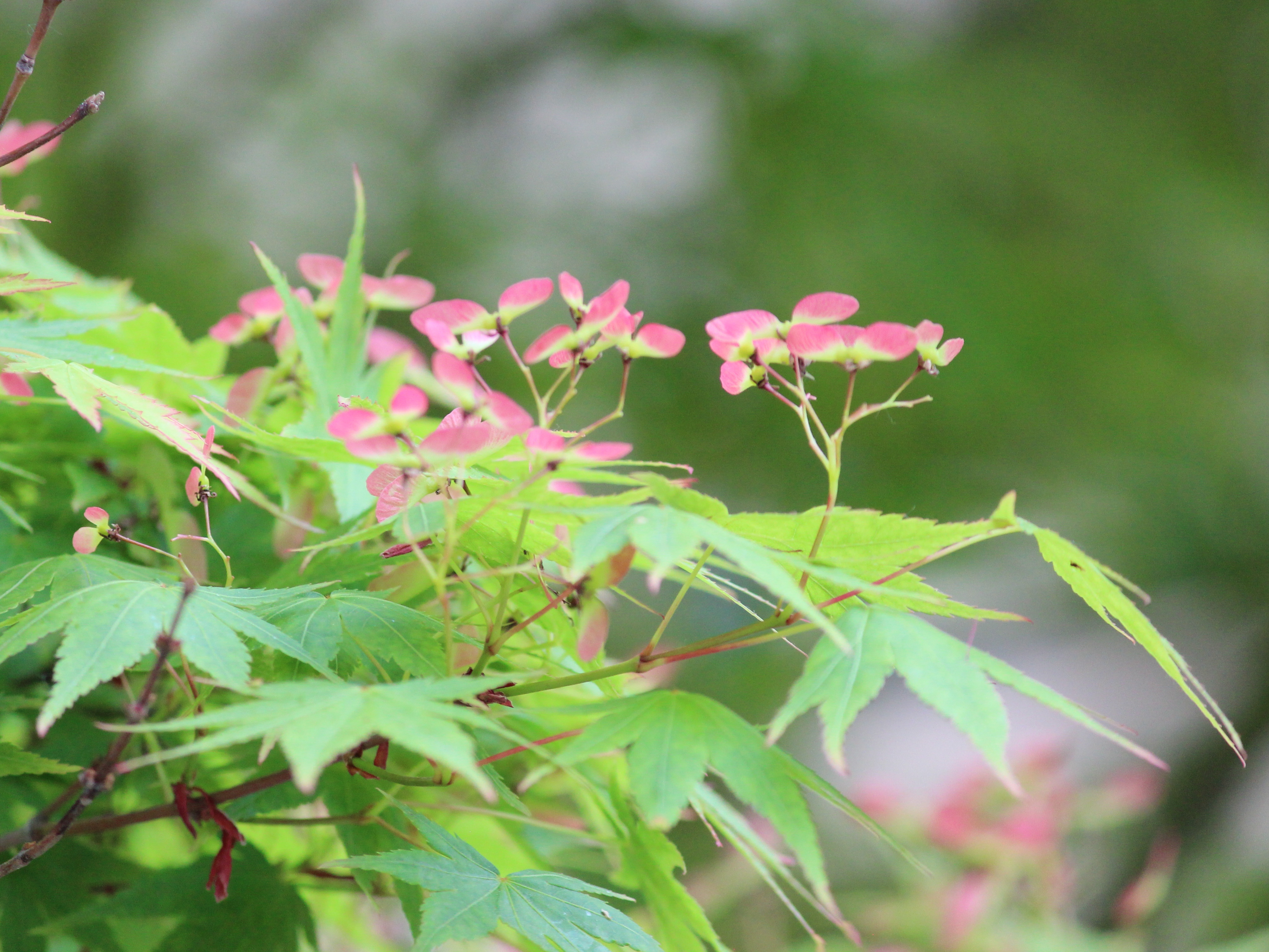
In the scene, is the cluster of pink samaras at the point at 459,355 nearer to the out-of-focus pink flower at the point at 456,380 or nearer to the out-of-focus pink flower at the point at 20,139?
the out-of-focus pink flower at the point at 456,380

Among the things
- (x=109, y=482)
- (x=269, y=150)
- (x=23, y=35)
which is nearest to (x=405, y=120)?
(x=269, y=150)

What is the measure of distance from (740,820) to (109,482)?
0.35 m

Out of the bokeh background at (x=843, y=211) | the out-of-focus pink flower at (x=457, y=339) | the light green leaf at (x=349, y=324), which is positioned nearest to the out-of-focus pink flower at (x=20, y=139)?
the light green leaf at (x=349, y=324)

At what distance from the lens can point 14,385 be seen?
0.40 m

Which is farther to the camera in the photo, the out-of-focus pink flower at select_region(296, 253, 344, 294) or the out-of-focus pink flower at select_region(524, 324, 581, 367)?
the out-of-focus pink flower at select_region(296, 253, 344, 294)

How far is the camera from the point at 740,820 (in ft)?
0.99

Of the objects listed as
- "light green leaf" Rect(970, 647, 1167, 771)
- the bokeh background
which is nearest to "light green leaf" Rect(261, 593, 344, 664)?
"light green leaf" Rect(970, 647, 1167, 771)

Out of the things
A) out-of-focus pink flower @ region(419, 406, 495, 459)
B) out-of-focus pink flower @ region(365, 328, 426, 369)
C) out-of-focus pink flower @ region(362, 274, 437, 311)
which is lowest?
out-of-focus pink flower @ region(365, 328, 426, 369)

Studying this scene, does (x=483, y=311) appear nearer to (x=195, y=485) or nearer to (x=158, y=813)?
(x=195, y=485)

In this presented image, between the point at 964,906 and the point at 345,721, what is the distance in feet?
3.27

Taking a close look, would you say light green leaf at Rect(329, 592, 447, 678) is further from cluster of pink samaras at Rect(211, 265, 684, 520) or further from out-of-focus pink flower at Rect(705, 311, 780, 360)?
out-of-focus pink flower at Rect(705, 311, 780, 360)

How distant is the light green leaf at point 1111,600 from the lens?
31 cm

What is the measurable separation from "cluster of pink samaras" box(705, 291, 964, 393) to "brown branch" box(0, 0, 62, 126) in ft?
0.84

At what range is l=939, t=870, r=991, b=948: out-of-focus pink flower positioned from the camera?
104 cm
